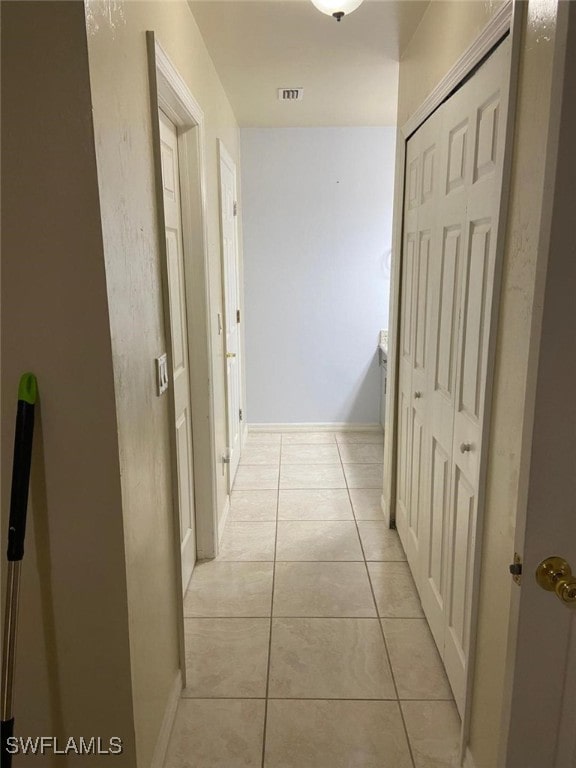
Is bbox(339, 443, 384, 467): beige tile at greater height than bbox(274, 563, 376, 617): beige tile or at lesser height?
greater

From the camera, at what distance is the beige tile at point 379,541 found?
2809mm

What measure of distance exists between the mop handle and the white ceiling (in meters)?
1.80

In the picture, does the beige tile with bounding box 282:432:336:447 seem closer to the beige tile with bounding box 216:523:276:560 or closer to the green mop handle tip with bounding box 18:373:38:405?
the beige tile with bounding box 216:523:276:560

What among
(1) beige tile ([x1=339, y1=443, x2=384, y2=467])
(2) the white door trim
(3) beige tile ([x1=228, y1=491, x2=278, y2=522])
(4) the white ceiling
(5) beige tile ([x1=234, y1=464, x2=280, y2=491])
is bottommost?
(3) beige tile ([x1=228, y1=491, x2=278, y2=522])

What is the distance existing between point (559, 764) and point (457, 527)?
83 centimetres

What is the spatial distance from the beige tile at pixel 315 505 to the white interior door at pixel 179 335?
788 millimetres

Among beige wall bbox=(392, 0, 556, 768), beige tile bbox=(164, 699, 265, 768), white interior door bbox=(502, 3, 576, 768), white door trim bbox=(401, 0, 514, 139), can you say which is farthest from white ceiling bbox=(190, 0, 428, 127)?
beige tile bbox=(164, 699, 265, 768)

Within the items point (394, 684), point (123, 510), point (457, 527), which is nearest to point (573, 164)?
point (123, 510)

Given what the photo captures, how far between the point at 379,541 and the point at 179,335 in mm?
1557

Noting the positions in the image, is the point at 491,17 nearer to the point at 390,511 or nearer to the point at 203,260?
the point at 203,260

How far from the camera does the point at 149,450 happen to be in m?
1.52

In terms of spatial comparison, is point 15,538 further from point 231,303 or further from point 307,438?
point 307,438

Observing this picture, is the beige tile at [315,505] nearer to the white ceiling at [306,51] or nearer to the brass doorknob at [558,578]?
the brass doorknob at [558,578]

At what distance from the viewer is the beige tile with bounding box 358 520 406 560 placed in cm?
281
